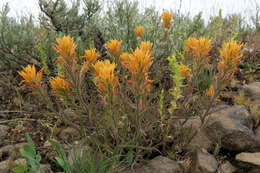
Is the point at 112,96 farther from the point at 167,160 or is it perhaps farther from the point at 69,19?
the point at 69,19

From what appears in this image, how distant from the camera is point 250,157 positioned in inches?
68.7

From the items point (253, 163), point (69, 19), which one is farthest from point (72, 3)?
point (253, 163)

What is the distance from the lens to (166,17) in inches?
92.0

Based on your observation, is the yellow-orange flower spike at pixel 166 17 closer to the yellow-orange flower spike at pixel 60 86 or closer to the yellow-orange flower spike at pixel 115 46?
the yellow-orange flower spike at pixel 115 46

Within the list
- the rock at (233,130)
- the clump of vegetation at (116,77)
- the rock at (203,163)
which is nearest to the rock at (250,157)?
the rock at (233,130)

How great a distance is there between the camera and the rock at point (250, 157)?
5.56 ft

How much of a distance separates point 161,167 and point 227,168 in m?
0.60

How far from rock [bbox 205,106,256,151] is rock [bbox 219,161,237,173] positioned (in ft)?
0.50

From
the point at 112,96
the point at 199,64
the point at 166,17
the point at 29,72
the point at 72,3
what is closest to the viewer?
the point at 112,96

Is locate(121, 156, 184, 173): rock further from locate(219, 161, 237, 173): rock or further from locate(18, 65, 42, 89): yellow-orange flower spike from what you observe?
locate(18, 65, 42, 89): yellow-orange flower spike

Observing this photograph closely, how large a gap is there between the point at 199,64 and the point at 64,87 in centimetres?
100

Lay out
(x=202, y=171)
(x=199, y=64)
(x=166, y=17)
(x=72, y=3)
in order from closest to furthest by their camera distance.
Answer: (x=199, y=64)
(x=202, y=171)
(x=166, y=17)
(x=72, y=3)

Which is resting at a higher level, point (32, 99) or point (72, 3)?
point (72, 3)

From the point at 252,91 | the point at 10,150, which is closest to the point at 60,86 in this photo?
the point at 10,150
